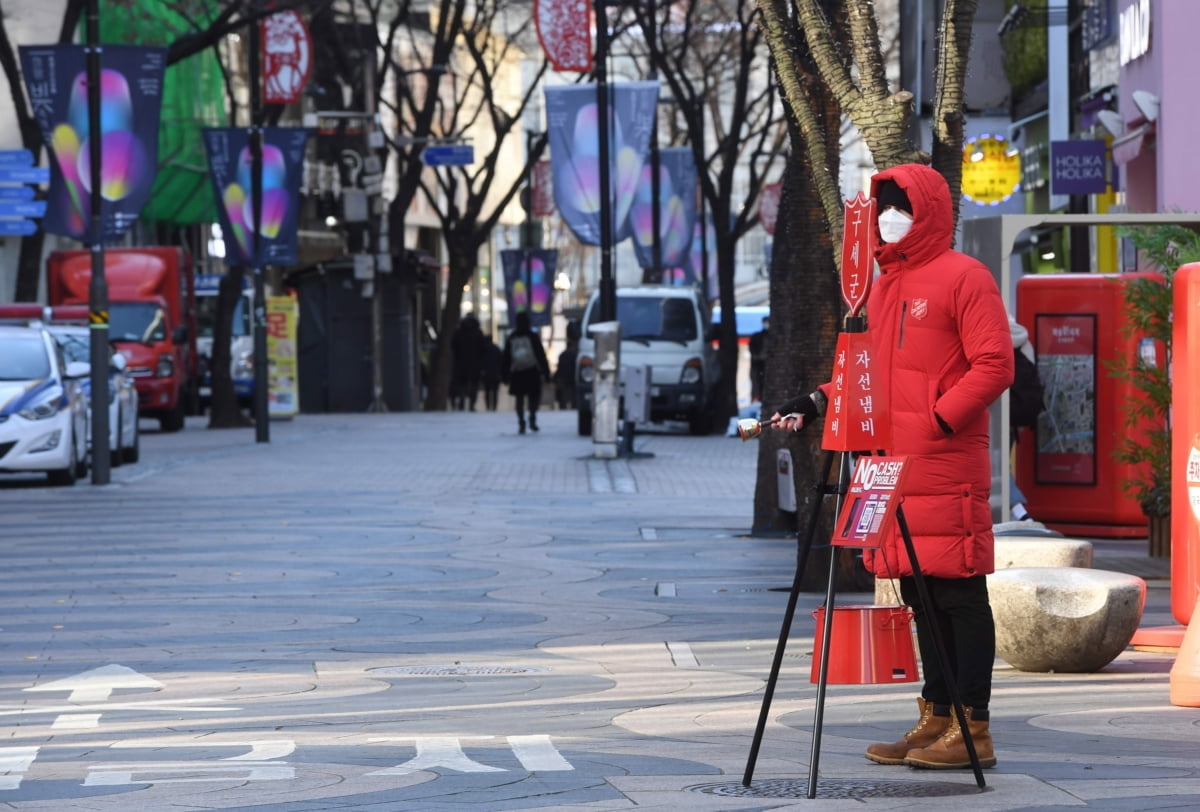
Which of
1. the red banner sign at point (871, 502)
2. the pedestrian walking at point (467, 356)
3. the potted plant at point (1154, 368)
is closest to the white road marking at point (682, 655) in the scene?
the red banner sign at point (871, 502)

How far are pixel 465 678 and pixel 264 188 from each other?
2511 cm

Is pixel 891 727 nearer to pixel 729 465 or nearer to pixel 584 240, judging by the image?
pixel 729 465

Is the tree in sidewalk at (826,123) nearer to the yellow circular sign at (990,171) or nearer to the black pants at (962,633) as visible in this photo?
the black pants at (962,633)

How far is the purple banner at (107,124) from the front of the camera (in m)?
23.3

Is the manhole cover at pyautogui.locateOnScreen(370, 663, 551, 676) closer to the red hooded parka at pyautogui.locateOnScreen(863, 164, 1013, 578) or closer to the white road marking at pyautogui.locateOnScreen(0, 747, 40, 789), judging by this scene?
the white road marking at pyautogui.locateOnScreen(0, 747, 40, 789)

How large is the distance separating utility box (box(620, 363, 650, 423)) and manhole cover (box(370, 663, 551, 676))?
700 inches

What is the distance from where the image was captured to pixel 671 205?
4253 cm

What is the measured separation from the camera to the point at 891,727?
839 cm

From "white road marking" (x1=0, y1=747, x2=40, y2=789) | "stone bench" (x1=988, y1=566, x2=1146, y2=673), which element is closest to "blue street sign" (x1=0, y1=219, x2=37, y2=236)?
"stone bench" (x1=988, y1=566, x2=1146, y2=673)

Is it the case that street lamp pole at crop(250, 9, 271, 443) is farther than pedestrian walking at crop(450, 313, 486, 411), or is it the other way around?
pedestrian walking at crop(450, 313, 486, 411)

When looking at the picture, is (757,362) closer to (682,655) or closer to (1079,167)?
(1079,167)

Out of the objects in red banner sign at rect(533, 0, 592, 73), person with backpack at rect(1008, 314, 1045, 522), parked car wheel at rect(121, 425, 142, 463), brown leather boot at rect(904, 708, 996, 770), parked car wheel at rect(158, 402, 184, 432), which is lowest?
parked car wheel at rect(158, 402, 184, 432)

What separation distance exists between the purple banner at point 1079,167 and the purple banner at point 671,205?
1738 centimetres

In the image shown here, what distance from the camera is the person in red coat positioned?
7258 millimetres
